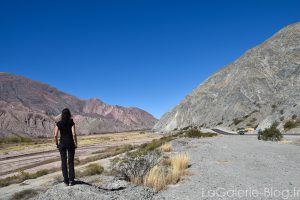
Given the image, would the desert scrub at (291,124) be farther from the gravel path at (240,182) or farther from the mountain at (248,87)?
the gravel path at (240,182)

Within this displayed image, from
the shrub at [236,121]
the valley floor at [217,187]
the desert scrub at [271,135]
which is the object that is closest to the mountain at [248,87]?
the shrub at [236,121]

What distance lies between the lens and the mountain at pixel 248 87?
96.3 meters

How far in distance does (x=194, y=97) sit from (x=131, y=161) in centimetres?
A: 11186

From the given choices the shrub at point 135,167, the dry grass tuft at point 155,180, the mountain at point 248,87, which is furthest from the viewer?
the mountain at point 248,87

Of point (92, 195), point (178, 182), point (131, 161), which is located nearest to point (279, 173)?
point (178, 182)

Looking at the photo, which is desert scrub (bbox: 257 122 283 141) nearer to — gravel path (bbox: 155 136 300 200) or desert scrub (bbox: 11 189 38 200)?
gravel path (bbox: 155 136 300 200)

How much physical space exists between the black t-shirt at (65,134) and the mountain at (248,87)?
251 feet

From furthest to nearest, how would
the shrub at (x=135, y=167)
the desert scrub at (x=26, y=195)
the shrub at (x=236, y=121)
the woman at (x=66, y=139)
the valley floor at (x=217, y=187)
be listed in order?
the shrub at (x=236, y=121), the desert scrub at (x=26, y=195), the shrub at (x=135, y=167), the woman at (x=66, y=139), the valley floor at (x=217, y=187)

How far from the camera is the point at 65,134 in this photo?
10.6m

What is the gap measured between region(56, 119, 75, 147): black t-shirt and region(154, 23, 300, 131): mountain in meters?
76.5

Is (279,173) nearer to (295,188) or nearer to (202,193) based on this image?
(295,188)

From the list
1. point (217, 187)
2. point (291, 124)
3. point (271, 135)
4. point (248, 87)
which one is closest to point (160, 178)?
point (217, 187)

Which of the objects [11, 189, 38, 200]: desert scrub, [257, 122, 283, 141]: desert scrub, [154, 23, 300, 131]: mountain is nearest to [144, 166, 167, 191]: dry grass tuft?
[11, 189, 38, 200]: desert scrub

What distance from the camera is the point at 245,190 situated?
33.9ft
